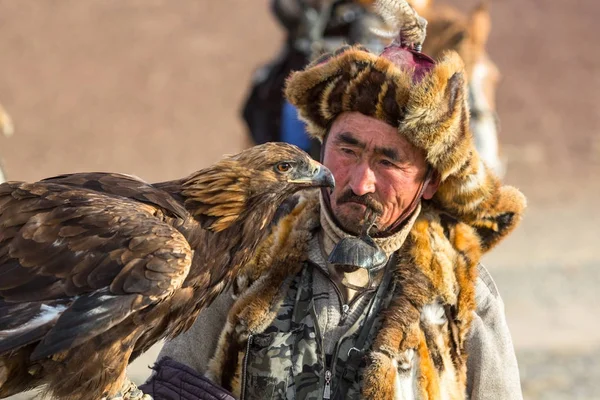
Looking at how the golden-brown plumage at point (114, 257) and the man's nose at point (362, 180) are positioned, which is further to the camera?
the man's nose at point (362, 180)

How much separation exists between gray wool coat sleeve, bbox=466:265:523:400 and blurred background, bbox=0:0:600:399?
1423 cm

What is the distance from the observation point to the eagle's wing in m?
3.30

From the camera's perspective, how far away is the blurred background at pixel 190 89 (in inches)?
946

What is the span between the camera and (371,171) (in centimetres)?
388

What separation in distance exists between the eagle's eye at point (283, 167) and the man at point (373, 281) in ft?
0.93

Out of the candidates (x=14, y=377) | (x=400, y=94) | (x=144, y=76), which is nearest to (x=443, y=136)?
(x=400, y=94)

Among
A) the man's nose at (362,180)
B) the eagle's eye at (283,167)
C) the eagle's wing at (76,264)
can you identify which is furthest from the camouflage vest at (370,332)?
the eagle's wing at (76,264)

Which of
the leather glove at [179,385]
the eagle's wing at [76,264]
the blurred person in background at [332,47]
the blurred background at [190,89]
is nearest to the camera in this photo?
the eagle's wing at [76,264]

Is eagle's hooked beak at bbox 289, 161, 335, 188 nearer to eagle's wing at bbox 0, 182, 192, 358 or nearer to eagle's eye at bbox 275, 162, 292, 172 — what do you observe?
eagle's eye at bbox 275, 162, 292, 172

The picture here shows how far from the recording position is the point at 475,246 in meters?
4.01

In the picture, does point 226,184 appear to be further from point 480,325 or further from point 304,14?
point 304,14

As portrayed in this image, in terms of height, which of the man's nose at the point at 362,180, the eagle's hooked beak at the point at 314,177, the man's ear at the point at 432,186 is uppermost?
the eagle's hooked beak at the point at 314,177

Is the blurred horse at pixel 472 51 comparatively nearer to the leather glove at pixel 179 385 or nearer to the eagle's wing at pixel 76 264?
the leather glove at pixel 179 385

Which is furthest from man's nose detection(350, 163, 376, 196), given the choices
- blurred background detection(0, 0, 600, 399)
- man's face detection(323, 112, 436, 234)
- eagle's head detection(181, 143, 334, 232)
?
blurred background detection(0, 0, 600, 399)
